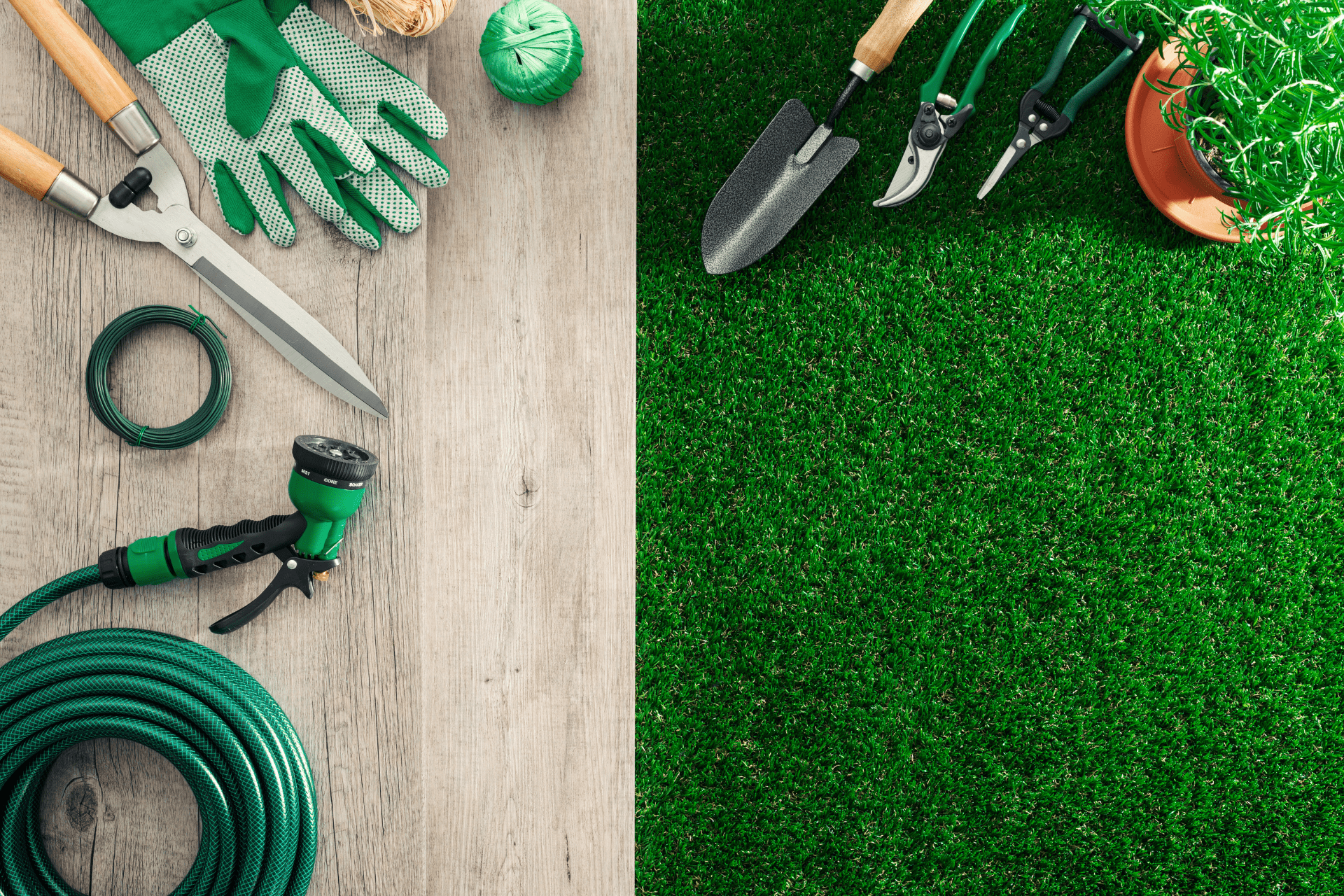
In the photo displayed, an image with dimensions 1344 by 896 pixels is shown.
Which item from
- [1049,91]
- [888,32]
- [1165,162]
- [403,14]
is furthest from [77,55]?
[1165,162]

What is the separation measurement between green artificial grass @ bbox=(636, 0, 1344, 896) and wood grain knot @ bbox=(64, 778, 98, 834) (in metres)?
0.79

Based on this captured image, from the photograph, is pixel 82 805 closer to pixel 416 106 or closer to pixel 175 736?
pixel 175 736

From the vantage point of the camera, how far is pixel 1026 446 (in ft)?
3.95

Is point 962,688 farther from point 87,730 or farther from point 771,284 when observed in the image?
point 87,730

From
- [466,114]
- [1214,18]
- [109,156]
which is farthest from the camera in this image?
[466,114]

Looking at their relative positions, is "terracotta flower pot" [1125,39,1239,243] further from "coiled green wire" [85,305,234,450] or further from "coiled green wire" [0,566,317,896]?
"coiled green wire" [0,566,317,896]

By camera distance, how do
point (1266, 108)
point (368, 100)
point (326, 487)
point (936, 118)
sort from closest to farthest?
point (1266, 108) → point (326, 487) → point (368, 100) → point (936, 118)

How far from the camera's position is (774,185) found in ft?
3.80

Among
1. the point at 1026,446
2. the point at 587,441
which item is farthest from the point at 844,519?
the point at 587,441

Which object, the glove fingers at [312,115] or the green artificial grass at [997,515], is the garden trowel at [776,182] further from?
the glove fingers at [312,115]

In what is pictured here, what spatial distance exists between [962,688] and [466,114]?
1.20m

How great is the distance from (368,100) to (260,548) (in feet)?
2.04

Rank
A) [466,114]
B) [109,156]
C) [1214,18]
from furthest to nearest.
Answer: [466,114], [109,156], [1214,18]

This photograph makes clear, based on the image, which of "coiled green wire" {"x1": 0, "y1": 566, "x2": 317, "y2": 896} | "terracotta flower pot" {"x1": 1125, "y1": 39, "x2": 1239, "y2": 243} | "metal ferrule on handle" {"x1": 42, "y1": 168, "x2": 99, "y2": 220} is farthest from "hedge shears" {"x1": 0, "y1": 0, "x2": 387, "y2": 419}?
"terracotta flower pot" {"x1": 1125, "y1": 39, "x2": 1239, "y2": 243}
